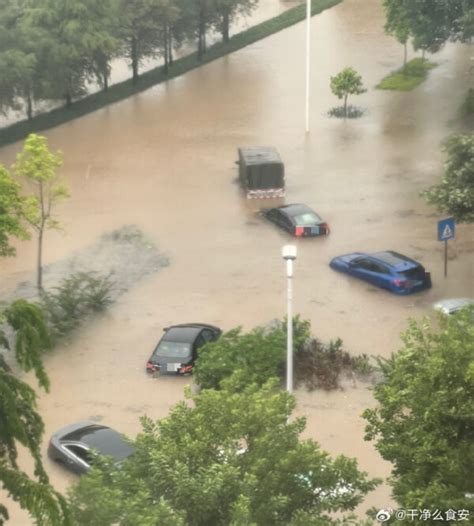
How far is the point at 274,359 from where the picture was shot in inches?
864

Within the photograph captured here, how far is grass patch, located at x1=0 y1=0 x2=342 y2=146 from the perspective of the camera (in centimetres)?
4238

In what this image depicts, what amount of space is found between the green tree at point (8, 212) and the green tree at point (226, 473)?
34.9 feet

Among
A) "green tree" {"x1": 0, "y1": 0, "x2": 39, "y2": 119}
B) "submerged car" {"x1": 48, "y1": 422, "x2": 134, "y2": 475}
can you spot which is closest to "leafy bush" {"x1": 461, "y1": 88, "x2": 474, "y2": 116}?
"green tree" {"x1": 0, "y1": 0, "x2": 39, "y2": 119}

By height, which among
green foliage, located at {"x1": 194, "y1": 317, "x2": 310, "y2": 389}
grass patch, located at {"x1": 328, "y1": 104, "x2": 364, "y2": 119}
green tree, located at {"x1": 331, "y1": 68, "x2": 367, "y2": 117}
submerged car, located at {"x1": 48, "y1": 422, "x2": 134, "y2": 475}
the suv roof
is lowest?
submerged car, located at {"x1": 48, "y1": 422, "x2": 134, "y2": 475}

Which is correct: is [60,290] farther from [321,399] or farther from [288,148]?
[288,148]

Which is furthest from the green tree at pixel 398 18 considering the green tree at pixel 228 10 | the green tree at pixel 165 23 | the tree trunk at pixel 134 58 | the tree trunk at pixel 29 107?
the tree trunk at pixel 29 107

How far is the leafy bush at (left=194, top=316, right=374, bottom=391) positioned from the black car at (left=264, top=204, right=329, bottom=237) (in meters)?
6.97

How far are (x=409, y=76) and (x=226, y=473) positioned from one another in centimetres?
3534

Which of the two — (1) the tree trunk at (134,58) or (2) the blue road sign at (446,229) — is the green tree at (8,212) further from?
(1) the tree trunk at (134,58)

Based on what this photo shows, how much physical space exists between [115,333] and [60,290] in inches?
75.1

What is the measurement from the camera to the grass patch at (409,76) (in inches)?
1772

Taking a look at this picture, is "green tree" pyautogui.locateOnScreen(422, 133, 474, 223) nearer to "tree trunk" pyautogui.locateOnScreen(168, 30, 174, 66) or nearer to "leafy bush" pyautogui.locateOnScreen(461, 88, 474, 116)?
"leafy bush" pyautogui.locateOnScreen(461, 88, 474, 116)

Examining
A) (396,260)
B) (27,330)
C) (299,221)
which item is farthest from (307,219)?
(27,330)

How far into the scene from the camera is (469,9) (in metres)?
38.1
